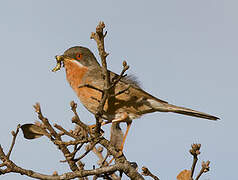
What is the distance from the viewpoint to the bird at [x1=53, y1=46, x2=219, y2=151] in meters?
6.75

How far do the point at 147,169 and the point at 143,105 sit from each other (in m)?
2.29

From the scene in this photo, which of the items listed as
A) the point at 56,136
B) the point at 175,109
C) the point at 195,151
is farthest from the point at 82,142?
the point at 175,109

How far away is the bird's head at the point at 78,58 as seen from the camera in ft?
25.6

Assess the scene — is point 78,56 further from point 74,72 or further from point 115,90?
point 115,90

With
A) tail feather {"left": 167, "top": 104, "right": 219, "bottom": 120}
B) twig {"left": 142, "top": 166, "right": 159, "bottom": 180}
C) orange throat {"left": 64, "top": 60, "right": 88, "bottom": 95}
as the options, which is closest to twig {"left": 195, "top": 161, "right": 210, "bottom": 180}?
twig {"left": 142, "top": 166, "right": 159, "bottom": 180}

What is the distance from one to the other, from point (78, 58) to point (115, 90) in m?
1.42

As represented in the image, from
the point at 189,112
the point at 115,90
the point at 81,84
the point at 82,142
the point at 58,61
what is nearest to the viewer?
the point at 82,142

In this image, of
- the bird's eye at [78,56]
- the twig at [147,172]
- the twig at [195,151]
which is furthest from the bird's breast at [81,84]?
the twig at [195,151]

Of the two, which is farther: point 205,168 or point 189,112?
point 189,112

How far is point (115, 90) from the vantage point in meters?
6.96

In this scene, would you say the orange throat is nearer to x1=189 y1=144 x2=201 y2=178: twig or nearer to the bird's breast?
the bird's breast

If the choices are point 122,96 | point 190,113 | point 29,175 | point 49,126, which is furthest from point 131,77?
point 29,175

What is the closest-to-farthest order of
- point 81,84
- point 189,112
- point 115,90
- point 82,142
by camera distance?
point 82,142, point 115,90, point 81,84, point 189,112

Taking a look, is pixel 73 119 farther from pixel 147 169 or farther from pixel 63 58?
pixel 63 58
